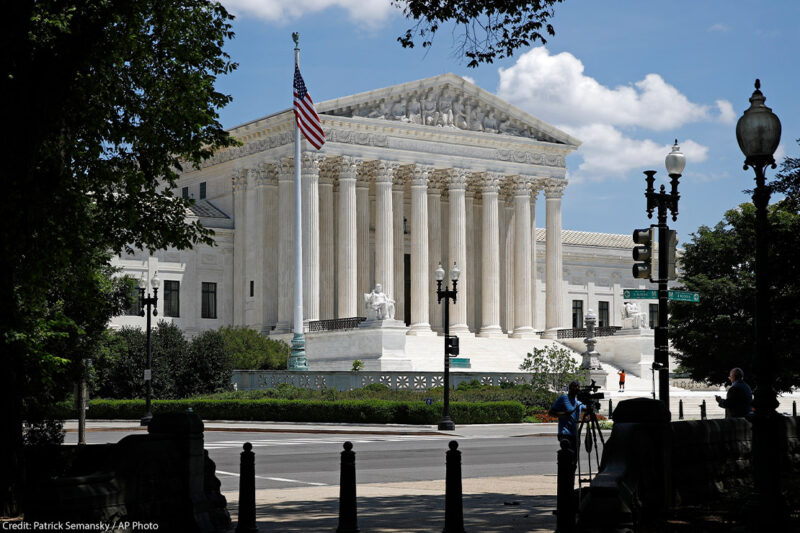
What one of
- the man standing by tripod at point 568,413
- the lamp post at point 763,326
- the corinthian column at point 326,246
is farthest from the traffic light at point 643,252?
the corinthian column at point 326,246

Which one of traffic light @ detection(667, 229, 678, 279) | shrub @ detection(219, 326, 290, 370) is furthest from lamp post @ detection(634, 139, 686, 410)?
shrub @ detection(219, 326, 290, 370)

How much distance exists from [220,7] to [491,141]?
64.3 m

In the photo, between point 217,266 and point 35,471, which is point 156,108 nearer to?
point 35,471

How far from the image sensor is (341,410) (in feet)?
157

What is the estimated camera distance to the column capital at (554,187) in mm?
87062

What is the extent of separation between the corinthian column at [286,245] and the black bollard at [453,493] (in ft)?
211

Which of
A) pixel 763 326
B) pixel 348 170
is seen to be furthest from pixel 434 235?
pixel 763 326

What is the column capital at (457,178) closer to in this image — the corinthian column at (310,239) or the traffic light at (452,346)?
the corinthian column at (310,239)

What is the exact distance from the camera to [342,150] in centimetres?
7794

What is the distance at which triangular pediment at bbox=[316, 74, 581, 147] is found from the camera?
78750 millimetres

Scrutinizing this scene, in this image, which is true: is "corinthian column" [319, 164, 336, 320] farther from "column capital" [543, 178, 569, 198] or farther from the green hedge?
the green hedge

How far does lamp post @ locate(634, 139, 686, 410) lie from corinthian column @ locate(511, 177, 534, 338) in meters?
62.6

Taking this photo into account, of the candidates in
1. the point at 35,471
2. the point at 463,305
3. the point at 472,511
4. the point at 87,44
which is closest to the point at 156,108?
the point at 87,44

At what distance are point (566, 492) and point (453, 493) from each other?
152cm
